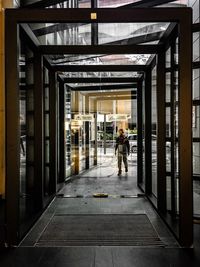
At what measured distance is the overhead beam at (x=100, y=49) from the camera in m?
5.97

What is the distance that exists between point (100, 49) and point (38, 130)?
75.8 inches

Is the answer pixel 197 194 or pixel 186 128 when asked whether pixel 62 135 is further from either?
pixel 186 128

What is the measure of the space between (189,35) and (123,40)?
6.17 ft

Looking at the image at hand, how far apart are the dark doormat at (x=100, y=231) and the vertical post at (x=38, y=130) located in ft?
2.14

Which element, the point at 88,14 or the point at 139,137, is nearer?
the point at 88,14

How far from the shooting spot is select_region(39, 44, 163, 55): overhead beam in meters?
5.97

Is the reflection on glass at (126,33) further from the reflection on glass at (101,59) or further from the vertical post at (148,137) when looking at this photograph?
the vertical post at (148,137)

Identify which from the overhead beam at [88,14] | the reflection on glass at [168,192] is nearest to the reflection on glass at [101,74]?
the reflection on glass at [168,192]

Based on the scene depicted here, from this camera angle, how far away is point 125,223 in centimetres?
555

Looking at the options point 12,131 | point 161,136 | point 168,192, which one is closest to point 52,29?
point 12,131

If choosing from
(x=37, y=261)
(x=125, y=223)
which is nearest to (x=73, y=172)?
(x=125, y=223)

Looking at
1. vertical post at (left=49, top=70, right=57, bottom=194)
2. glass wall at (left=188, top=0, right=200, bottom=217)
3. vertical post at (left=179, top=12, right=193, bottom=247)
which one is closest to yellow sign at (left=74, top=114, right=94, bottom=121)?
vertical post at (left=49, top=70, right=57, bottom=194)

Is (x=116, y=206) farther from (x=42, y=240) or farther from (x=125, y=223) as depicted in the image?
(x=42, y=240)

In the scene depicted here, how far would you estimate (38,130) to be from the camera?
615 cm
